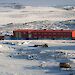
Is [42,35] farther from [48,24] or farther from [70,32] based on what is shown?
[48,24]

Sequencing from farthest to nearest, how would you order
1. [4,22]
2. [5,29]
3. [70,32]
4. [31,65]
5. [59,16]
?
[59,16] → [4,22] → [5,29] → [70,32] → [31,65]

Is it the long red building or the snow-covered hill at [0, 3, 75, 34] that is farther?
the snow-covered hill at [0, 3, 75, 34]

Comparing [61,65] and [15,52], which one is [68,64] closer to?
[61,65]

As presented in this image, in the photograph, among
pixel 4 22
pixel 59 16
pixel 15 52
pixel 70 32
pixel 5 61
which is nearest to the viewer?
pixel 5 61

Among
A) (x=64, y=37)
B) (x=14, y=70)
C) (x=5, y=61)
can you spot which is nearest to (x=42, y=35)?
(x=64, y=37)

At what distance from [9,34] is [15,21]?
9.89 m

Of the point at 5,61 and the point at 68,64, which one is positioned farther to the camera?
the point at 5,61

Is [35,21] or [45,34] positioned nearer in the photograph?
[45,34]

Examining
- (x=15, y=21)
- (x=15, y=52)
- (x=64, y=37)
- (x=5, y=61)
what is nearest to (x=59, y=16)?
(x=15, y=21)

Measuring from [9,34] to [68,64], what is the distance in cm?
1564

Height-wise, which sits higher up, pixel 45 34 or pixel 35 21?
pixel 35 21

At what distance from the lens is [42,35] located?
106 feet

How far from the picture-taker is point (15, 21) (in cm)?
4397

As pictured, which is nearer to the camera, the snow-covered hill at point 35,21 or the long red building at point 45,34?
the long red building at point 45,34
